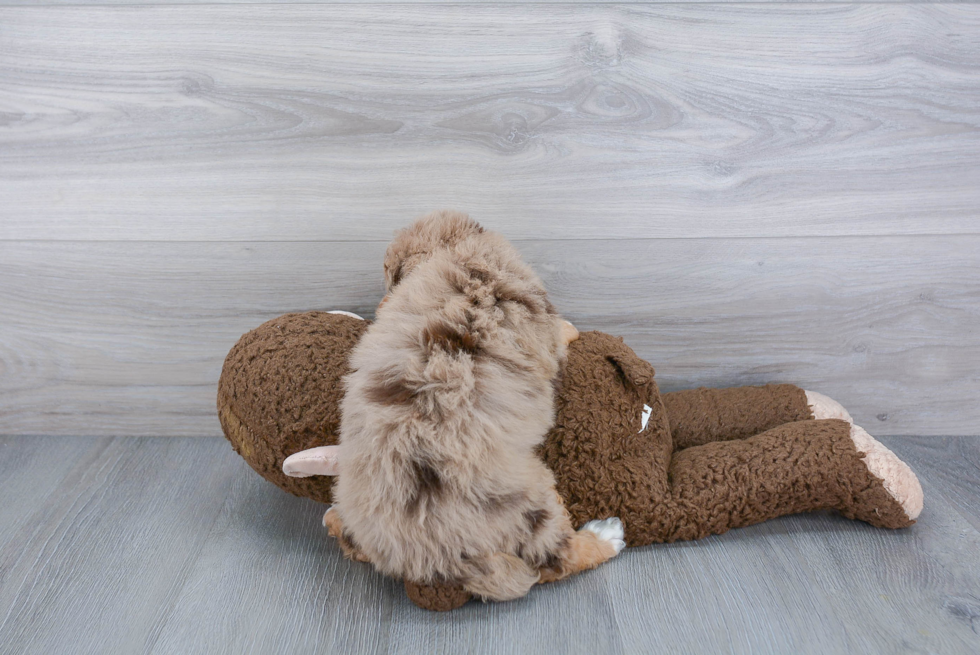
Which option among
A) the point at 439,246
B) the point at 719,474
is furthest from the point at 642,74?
the point at 719,474

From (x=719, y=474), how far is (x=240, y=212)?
31.8 inches

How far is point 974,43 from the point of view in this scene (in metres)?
0.97

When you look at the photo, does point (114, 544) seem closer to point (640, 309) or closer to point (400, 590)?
point (400, 590)

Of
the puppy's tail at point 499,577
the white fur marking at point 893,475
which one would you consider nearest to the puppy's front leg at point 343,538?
the puppy's tail at point 499,577

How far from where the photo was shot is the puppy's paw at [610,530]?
2.82ft

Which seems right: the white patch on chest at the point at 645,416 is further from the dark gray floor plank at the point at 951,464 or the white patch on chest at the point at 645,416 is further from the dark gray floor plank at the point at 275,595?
the dark gray floor plank at the point at 951,464

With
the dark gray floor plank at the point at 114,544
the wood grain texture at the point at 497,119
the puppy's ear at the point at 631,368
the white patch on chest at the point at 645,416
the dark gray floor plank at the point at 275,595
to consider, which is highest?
the wood grain texture at the point at 497,119

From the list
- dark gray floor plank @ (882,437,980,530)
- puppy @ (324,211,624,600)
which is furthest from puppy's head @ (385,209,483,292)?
dark gray floor plank @ (882,437,980,530)

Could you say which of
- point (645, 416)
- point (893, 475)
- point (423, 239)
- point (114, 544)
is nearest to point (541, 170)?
point (423, 239)

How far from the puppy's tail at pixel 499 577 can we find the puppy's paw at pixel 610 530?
121mm

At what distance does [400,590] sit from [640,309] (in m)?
0.57

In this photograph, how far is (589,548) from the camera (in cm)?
83

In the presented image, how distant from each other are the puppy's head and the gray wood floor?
391 millimetres

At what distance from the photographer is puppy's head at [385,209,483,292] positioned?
0.83 meters
